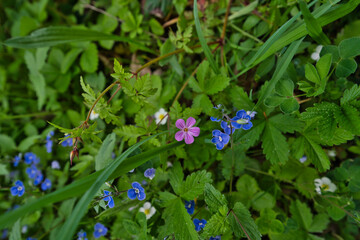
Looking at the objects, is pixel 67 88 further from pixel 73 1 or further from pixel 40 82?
pixel 73 1

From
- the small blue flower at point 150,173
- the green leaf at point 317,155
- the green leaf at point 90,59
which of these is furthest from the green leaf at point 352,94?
the green leaf at point 90,59

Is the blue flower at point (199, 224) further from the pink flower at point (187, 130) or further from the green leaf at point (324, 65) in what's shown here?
the green leaf at point (324, 65)

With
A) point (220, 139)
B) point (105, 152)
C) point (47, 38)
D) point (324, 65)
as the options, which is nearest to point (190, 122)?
point (220, 139)

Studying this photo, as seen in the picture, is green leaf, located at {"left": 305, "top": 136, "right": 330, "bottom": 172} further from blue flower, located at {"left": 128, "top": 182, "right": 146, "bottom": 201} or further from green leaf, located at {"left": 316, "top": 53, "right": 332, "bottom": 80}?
blue flower, located at {"left": 128, "top": 182, "right": 146, "bottom": 201}

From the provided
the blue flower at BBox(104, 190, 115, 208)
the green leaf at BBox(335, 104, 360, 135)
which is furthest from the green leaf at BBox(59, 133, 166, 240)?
the green leaf at BBox(335, 104, 360, 135)

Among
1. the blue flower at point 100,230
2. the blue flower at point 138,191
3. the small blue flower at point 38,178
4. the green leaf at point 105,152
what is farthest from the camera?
the small blue flower at point 38,178

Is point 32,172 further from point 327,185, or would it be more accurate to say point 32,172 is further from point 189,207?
point 327,185
